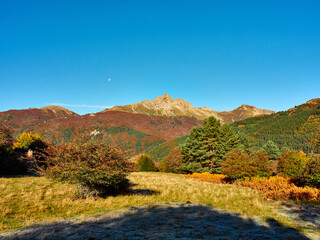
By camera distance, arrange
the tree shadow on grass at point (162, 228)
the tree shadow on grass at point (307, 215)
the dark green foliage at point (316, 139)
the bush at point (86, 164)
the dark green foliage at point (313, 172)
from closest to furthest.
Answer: the tree shadow on grass at point (162, 228), the tree shadow on grass at point (307, 215), the bush at point (86, 164), the dark green foliage at point (313, 172), the dark green foliage at point (316, 139)

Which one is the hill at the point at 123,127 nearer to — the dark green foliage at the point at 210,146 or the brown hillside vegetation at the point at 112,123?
the brown hillside vegetation at the point at 112,123

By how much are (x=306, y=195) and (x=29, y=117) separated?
221 m

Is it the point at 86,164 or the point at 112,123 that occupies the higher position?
the point at 112,123

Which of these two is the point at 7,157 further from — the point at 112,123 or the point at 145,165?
the point at 112,123

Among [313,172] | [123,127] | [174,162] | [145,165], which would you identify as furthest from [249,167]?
[123,127]

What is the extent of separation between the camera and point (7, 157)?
1059 inches

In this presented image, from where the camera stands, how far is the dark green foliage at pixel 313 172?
511 inches

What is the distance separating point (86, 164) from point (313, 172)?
15.6m

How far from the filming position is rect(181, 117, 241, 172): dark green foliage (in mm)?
33938

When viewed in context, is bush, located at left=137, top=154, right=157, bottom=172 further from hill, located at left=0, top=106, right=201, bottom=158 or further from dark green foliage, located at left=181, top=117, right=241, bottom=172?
hill, located at left=0, top=106, right=201, bottom=158

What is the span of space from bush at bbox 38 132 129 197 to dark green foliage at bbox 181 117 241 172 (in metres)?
26.1

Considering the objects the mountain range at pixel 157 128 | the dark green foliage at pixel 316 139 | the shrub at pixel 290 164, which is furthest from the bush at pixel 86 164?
the mountain range at pixel 157 128

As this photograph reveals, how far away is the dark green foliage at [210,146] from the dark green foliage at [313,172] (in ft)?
63.4

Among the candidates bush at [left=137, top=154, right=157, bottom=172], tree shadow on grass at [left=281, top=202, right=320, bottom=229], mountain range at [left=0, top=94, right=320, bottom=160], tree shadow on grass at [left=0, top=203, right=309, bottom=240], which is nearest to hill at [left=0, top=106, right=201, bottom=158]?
mountain range at [left=0, top=94, right=320, bottom=160]
